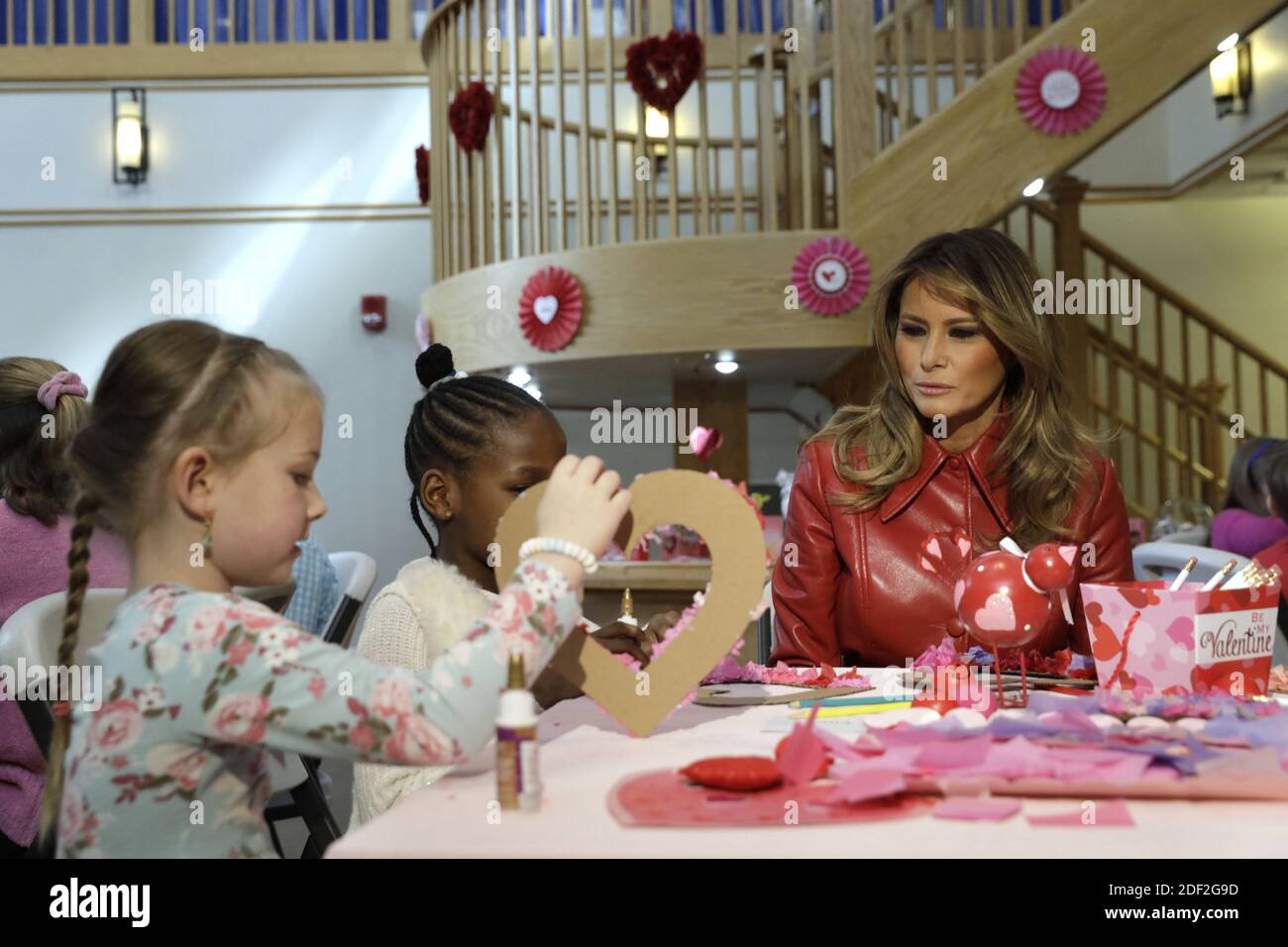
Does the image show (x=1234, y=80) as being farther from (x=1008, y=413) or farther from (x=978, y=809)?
(x=978, y=809)

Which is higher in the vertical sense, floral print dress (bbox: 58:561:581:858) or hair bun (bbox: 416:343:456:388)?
hair bun (bbox: 416:343:456:388)

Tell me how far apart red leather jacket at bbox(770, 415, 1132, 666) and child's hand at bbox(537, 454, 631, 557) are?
0.85 metres

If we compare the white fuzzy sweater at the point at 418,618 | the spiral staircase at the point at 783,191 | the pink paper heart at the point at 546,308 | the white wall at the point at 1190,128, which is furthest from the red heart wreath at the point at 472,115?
the white fuzzy sweater at the point at 418,618

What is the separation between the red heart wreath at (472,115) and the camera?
574 centimetres

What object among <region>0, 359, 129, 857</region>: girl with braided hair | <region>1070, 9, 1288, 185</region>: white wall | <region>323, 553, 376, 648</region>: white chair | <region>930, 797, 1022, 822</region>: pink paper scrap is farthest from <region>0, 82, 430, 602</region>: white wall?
<region>930, 797, 1022, 822</region>: pink paper scrap

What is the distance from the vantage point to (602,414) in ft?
25.3

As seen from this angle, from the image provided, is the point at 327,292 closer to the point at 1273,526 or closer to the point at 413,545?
the point at 413,545

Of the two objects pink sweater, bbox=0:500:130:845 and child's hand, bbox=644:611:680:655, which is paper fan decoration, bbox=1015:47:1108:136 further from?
child's hand, bbox=644:611:680:655

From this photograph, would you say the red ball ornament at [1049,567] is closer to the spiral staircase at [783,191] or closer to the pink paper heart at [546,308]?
the spiral staircase at [783,191]

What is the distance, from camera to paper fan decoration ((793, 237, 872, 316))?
5.01 meters

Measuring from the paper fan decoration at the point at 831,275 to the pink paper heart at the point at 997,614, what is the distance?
383 cm

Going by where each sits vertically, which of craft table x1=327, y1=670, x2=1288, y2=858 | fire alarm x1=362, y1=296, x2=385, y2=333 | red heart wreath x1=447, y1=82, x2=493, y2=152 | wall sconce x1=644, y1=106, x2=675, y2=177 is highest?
wall sconce x1=644, y1=106, x2=675, y2=177

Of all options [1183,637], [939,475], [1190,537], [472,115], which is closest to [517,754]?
[1183,637]

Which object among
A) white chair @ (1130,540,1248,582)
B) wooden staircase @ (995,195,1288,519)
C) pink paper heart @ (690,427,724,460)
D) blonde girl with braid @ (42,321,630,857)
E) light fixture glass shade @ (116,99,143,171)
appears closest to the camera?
blonde girl with braid @ (42,321,630,857)
